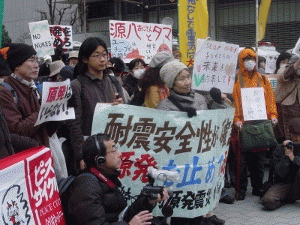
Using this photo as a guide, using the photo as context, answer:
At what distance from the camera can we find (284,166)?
573 cm

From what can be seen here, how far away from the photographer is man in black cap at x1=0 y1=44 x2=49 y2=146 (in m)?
3.48

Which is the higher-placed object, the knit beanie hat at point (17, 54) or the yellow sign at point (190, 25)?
the yellow sign at point (190, 25)

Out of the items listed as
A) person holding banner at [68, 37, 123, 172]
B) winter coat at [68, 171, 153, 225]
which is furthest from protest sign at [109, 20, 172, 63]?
winter coat at [68, 171, 153, 225]

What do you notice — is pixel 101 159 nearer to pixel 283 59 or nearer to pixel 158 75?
pixel 158 75

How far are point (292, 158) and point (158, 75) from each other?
1964 mm

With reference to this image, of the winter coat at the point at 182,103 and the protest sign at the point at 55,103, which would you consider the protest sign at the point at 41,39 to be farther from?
the protest sign at the point at 55,103

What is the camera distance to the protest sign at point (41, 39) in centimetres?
976

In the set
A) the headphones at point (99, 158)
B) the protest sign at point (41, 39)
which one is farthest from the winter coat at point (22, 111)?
the protest sign at point (41, 39)

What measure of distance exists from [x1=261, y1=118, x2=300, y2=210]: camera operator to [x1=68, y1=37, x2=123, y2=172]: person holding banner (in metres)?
2.37

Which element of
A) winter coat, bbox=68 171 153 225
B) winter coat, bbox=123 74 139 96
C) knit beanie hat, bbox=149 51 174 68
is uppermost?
knit beanie hat, bbox=149 51 174 68

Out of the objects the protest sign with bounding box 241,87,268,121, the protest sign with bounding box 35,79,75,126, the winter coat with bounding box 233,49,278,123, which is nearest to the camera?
the protest sign with bounding box 35,79,75,126

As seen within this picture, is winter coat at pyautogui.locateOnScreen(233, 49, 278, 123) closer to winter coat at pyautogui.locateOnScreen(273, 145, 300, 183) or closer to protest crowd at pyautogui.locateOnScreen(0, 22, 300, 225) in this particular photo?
protest crowd at pyautogui.locateOnScreen(0, 22, 300, 225)

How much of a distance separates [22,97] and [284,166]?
3338mm

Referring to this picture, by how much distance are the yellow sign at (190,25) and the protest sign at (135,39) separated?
1.08m
